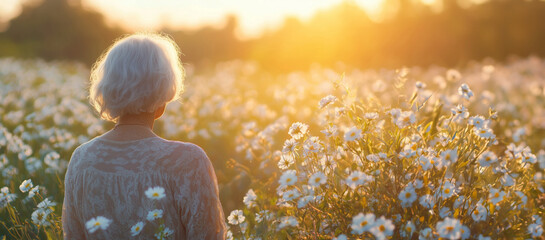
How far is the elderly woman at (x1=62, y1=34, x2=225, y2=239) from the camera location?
8.25ft

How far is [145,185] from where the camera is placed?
2.53m

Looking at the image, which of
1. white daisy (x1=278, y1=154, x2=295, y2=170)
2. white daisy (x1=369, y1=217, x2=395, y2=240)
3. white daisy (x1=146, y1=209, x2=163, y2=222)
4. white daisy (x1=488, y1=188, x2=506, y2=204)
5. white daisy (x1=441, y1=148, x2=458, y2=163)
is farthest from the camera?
white daisy (x1=278, y1=154, x2=295, y2=170)

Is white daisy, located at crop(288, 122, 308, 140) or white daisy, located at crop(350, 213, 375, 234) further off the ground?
white daisy, located at crop(288, 122, 308, 140)

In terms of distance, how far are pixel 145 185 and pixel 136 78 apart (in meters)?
0.56

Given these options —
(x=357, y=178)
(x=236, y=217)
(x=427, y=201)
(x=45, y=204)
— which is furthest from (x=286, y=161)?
(x=45, y=204)

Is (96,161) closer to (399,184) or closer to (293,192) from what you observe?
(293,192)

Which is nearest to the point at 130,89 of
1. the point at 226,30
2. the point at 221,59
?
the point at 221,59

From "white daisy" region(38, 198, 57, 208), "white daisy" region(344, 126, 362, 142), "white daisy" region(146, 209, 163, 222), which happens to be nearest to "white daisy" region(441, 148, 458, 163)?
"white daisy" region(344, 126, 362, 142)

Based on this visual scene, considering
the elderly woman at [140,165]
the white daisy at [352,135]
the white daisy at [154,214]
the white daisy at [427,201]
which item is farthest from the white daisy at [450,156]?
the white daisy at [154,214]

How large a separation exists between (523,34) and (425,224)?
18332mm

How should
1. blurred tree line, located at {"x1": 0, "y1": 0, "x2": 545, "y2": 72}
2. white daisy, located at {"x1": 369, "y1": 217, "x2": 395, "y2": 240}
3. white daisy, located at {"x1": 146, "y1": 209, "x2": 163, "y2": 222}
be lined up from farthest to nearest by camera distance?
blurred tree line, located at {"x1": 0, "y1": 0, "x2": 545, "y2": 72} < white daisy, located at {"x1": 146, "y1": 209, "x2": 163, "y2": 222} < white daisy, located at {"x1": 369, "y1": 217, "x2": 395, "y2": 240}

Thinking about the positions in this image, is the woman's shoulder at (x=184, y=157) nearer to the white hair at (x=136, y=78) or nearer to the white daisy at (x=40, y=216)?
the white hair at (x=136, y=78)

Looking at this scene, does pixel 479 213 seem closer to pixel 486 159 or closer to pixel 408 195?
pixel 486 159

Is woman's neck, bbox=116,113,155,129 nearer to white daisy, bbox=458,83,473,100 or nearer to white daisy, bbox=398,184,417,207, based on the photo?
white daisy, bbox=398,184,417,207
